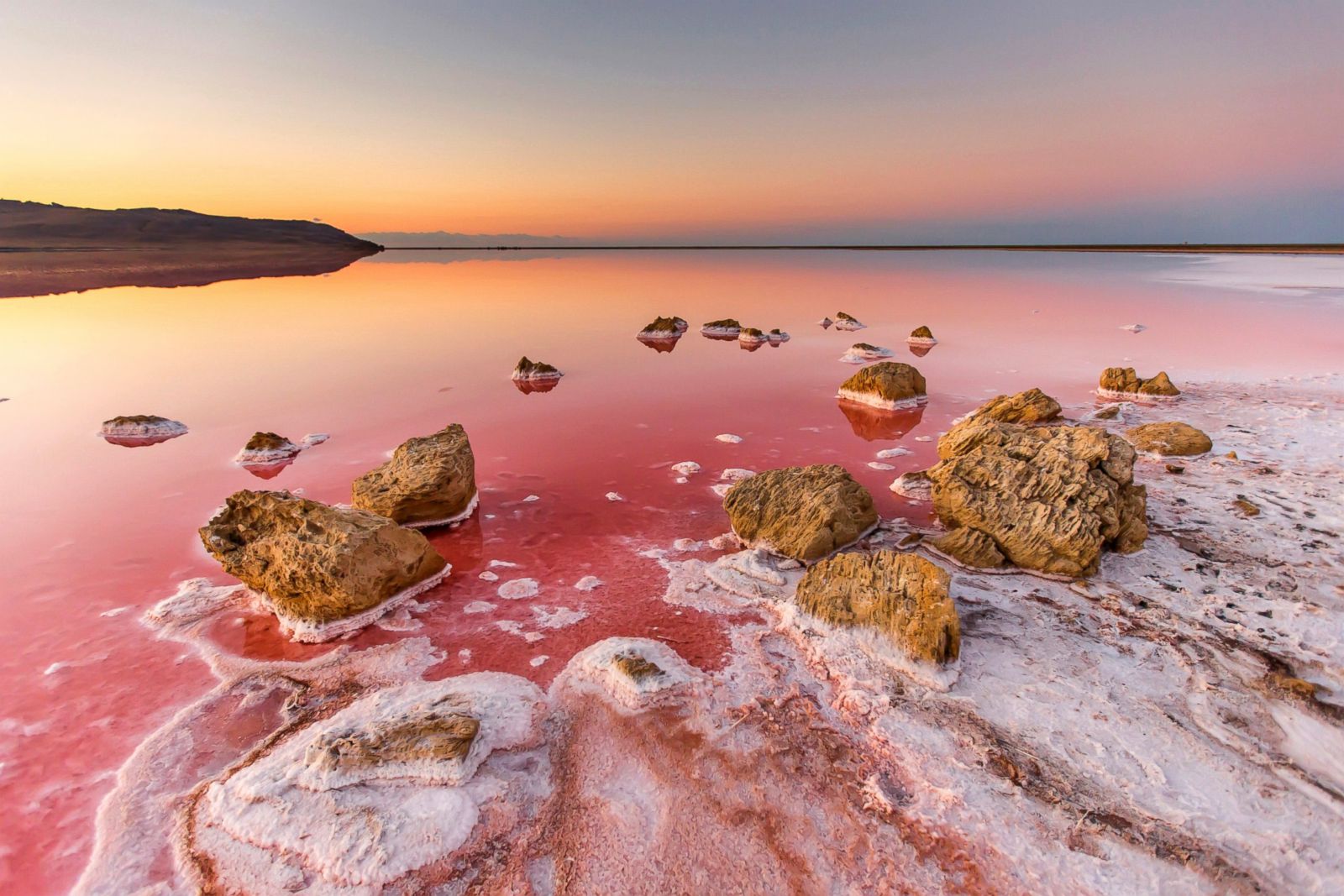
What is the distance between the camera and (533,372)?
12.6 metres

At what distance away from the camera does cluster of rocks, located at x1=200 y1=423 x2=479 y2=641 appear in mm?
4461

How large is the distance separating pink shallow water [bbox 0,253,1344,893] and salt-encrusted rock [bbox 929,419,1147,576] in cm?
81

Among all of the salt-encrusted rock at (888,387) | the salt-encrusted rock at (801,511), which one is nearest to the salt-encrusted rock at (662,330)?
the salt-encrusted rock at (888,387)

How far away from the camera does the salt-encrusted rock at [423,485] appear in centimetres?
597

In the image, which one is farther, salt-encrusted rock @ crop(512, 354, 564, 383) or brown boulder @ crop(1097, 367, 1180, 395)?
salt-encrusted rock @ crop(512, 354, 564, 383)

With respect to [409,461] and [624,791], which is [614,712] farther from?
[409,461]

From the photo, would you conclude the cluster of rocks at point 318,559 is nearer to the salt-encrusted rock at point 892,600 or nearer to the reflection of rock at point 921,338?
the salt-encrusted rock at point 892,600

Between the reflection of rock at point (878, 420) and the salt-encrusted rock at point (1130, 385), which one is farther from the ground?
the salt-encrusted rock at point (1130, 385)

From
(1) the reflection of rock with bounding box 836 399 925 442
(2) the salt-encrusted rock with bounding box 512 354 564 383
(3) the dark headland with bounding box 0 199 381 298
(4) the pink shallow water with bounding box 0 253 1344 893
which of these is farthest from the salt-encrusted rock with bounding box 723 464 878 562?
(3) the dark headland with bounding box 0 199 381 298

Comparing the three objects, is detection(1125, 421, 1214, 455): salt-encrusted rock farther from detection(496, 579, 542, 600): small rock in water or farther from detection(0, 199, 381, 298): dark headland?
detection(0, 199, 381, 298): dark headland

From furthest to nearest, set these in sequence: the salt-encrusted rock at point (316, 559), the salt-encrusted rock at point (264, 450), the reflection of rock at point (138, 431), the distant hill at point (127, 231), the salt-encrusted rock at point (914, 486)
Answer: the distant hill at point (127, 231), the reflection of rock at point (138, 431), the salt-encrusted rock at point (264, 450), the salt-encrusted rock at point (914, 486), the salt-encrusted rock at point (316, 559)

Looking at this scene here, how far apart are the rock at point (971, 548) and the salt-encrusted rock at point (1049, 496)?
10 centimetres

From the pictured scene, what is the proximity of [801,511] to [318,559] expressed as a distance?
164 inches

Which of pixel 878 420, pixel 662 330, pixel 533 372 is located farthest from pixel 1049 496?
pixel 662 330
